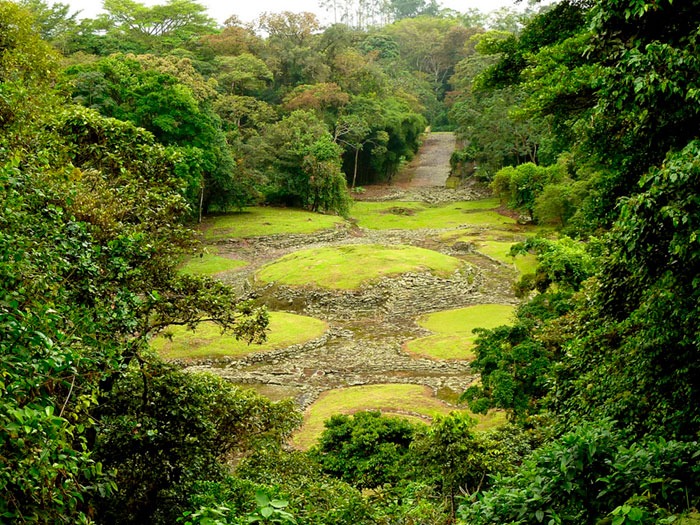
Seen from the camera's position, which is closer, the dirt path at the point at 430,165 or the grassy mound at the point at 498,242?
the grassy mound at the point at 498,242

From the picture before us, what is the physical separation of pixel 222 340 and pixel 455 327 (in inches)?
419

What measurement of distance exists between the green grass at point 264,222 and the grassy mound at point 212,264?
4318 millimetres

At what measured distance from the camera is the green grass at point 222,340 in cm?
2198

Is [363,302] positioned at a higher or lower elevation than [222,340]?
higher

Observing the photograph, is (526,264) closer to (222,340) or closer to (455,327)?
(455,327)

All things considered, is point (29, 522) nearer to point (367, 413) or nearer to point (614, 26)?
point (614, 26)

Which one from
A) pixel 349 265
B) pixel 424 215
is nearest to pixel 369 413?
pixel 349 265

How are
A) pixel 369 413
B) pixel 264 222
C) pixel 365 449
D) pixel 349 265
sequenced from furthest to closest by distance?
1. pixel 264 222
2. pixel 349 265
3. pixel 369 413
4. pixel 365 449

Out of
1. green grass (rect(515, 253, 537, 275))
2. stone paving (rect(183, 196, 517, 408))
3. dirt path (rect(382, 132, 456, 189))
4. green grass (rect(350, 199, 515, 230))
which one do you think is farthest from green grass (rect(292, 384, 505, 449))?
dirt path (rect(382, 132, 456, 189))

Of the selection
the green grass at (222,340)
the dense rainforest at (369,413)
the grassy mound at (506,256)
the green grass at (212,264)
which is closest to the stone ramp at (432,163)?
the grassy mound at (506,256)

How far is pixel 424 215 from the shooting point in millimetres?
52562

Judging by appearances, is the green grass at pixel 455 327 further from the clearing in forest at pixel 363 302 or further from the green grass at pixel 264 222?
the green grass at pixel 264 222

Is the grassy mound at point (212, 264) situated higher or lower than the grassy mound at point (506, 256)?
→ lower

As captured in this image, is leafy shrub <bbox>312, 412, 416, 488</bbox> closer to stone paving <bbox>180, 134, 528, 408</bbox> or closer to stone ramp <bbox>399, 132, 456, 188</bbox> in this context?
stone paving <bbox>180, 134, 528, 408</bbox>
